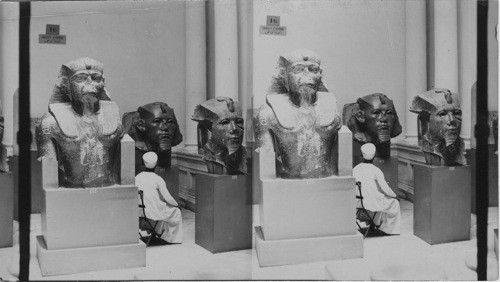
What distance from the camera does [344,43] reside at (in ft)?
15.1

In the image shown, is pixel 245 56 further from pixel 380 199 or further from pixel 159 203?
pixel 380 199

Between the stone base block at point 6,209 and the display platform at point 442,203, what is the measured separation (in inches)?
114

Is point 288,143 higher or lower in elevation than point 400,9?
lower

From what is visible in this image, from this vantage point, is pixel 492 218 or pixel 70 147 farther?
pixel 492 218

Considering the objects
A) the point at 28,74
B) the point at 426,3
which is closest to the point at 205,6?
the point at 28,74

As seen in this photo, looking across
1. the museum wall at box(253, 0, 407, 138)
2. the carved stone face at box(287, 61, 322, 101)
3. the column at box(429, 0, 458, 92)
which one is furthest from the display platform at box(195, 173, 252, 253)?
the column at box(429, 0, 458, 92)

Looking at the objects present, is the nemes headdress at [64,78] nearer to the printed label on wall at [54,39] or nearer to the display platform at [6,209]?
the printed label on wall at [54,39]

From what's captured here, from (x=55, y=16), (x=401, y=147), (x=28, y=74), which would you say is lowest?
(x=401, y=147)

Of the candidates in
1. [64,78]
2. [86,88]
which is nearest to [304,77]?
[86,88]

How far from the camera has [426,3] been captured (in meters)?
4.67

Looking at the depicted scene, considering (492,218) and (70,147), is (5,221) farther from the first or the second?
(492,218)

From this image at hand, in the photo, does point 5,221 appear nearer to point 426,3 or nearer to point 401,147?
point 401,147

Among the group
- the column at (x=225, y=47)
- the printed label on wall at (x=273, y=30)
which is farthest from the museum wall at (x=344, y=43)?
the column at (x=225, y=47)

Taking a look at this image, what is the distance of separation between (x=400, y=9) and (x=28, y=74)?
2.68m
